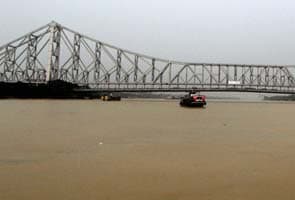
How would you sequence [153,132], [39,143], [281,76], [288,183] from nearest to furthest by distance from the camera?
[288,183] < [39,143] < [153,132] < [281,76]

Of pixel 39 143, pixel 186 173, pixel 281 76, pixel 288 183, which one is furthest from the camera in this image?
pixel 281 76

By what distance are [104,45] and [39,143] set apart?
88247 millimetres

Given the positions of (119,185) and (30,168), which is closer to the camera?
(119,185)

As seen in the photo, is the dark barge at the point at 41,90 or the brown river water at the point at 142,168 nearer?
the brown river water at the point at 142,168

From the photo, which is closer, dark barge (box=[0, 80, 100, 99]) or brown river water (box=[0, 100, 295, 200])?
brown river water (box=[0, 100, 295, 200])

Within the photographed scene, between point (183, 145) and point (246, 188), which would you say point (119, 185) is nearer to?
point (246, 188)

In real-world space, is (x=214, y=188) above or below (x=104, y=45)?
below

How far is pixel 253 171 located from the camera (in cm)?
1073

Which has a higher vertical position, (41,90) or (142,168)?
(41,90)

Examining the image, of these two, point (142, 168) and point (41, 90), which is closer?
point (142, 168)

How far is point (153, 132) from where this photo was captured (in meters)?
20.8

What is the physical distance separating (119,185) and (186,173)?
Answer: 211cm

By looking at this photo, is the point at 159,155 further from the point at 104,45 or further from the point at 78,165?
the point at 104,45

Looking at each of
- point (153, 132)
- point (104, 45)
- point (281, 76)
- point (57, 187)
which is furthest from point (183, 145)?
point (281, 76)
